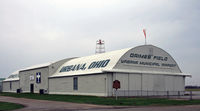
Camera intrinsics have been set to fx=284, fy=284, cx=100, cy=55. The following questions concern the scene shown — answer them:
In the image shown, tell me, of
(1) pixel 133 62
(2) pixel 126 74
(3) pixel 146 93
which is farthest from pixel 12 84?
(3) pixel 146 93

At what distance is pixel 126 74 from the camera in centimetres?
4491

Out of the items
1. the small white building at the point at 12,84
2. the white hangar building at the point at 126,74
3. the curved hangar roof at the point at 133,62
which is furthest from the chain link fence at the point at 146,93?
the small white building at the point at 12,84

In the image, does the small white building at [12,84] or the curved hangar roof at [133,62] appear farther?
the small white building at [12,84]

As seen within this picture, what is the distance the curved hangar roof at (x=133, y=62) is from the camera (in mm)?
45562

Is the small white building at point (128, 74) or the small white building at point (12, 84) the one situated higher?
the small white building at point (128, 74)

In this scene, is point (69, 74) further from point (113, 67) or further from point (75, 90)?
point (113, 67)

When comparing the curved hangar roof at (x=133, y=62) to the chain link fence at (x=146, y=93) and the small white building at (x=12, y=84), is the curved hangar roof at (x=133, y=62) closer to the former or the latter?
the chain link fence at (x=146, y=93)

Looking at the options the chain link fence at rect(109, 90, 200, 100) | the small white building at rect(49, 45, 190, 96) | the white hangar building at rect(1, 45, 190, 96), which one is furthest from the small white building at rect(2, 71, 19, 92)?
the chain link fence at rect(109, 90, 200, 100)

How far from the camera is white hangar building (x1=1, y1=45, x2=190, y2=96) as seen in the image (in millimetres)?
44281

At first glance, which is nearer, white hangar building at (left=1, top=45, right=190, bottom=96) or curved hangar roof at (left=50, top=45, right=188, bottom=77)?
white hangar building at (left=1, top=45, right=190, bottom=96)

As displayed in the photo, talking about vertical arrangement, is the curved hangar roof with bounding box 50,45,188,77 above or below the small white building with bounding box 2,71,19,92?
above

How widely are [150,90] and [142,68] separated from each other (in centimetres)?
391

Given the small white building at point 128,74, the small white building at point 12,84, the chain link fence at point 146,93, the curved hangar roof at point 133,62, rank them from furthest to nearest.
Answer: the small white building at point 12,84 < the curved hangar roof at point 133,62 < the small white building at point 128,74 < the chain link fence at point 146,93

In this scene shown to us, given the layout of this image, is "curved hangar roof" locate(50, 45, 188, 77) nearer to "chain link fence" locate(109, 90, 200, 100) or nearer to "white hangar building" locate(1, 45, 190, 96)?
"white hangar building" locate(1, 45, 190, 96)
